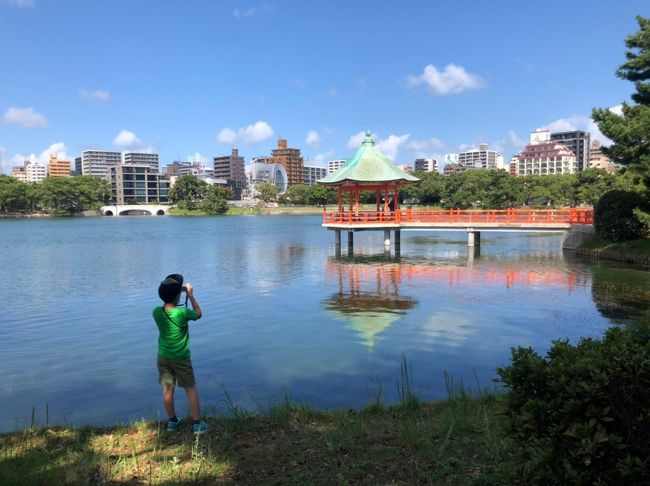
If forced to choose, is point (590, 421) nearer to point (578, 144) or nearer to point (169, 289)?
point (169, 289)

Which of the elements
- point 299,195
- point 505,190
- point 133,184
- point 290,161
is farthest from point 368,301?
point 290,161

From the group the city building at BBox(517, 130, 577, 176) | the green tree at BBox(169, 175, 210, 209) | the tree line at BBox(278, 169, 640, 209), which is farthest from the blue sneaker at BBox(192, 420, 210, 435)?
the city building at BBox(517, 130, 577, 176)

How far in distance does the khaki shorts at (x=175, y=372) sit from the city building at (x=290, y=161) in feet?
603

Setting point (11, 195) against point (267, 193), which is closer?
point (11, 195)

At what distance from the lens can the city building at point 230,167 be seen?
183750mm

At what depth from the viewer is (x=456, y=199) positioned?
7675cm

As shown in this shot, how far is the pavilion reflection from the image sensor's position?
1263 cm

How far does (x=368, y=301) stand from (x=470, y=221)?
1739cm

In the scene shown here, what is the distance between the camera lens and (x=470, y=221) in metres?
31.4

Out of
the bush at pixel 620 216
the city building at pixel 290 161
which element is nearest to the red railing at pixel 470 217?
the bush at pixel 620 216

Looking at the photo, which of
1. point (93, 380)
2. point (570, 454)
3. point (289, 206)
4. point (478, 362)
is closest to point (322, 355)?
point (478, 362)

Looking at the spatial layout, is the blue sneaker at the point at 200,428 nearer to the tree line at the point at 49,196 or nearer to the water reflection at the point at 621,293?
the water reflection at the point at 621,293

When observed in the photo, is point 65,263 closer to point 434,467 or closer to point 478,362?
point 478,362

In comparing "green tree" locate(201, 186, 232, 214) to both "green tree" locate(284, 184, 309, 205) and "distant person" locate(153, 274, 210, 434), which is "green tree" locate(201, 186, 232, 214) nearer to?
"green tree" locate(284, 184, 309, 205)
